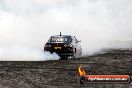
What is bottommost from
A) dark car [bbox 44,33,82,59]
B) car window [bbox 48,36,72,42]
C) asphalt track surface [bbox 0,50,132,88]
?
asphalt track surface [bbox 0,50,132,88]

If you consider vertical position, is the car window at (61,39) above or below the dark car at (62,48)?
above

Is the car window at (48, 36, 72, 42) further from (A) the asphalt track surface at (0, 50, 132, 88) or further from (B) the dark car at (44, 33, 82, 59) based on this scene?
(A) the asphalt track surface at (0, 50, 132, 88)

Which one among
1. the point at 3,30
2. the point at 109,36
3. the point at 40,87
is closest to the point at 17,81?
the point at 40,87

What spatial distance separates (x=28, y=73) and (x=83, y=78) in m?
3.10

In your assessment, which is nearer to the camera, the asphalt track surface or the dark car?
the asphalt track surface

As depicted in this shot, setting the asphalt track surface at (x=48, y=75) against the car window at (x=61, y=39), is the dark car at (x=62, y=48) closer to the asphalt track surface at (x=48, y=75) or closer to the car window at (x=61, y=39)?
the car window at (x=61, y=39)

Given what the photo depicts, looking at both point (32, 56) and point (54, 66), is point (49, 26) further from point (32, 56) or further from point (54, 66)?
point (54, 66)

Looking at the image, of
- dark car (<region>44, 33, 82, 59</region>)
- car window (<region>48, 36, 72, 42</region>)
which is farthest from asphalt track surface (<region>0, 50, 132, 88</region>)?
car window (<region>48, 36, 72, 42</region>)

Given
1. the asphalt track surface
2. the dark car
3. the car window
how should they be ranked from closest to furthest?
the asphalt track surface, the dark car, the car window

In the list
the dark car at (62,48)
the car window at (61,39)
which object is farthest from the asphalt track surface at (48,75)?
the car window at (61,39)

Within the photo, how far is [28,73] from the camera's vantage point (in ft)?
58.4

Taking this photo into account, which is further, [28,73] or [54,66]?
[54,66]

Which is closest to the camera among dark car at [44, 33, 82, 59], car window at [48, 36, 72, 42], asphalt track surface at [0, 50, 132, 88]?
asphalt track surface at [0, 50, 132, 88]

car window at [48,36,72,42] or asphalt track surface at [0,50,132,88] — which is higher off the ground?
car window at [48,36,72,42]
